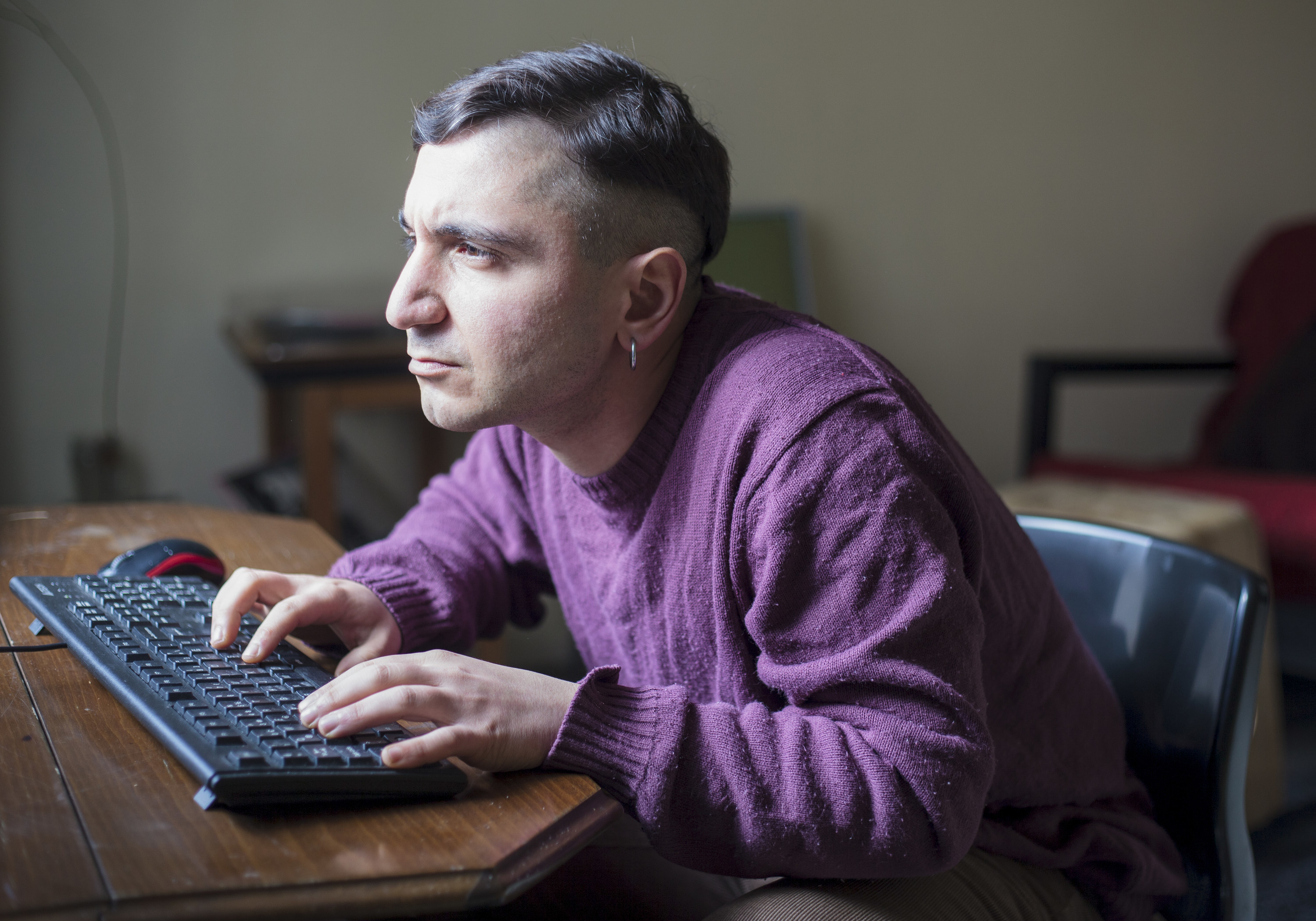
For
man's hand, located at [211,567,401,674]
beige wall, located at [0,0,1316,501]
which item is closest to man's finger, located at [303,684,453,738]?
man's hand, located at [211,567,401,674]

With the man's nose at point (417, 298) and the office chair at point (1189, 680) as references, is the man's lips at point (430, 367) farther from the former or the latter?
the office chair at point (1189, 680)

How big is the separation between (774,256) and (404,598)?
6.00 feet

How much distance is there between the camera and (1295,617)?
2203 mm

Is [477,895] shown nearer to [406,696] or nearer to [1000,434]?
[406,696]

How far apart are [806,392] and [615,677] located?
8.6 inches

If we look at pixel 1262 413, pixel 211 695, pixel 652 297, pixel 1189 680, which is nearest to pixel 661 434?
pixel 652 297

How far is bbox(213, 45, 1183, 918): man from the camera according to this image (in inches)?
24.3

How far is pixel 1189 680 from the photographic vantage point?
0.87 meters

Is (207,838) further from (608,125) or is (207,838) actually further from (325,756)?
(608,125)

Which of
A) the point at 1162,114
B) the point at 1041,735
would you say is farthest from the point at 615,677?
the point at 1162,114

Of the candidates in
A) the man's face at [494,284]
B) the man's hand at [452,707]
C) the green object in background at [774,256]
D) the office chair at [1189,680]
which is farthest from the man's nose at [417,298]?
the green object in background at [774,256]

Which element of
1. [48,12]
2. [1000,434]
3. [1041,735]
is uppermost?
[48,12]

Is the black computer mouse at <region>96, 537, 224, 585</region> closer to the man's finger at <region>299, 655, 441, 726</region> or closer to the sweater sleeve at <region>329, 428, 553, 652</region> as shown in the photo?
the sweater sleeve at <region>329, 428, 553, 652</region>

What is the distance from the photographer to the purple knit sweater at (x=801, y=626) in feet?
2.03
